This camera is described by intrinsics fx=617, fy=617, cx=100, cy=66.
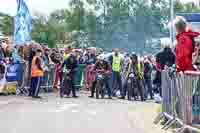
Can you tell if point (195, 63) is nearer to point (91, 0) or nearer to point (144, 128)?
point (144, 128)

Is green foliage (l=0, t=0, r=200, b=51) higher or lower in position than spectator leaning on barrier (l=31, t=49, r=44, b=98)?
higher

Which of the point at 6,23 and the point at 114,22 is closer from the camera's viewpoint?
the point at 114,22

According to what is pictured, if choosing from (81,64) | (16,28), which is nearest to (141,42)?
(81,64)

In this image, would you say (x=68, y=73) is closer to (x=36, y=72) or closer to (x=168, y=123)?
(x=36, y=72)

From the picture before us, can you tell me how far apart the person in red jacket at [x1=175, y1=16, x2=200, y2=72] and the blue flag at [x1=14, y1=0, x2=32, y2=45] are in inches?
503

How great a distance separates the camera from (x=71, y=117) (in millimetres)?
15500

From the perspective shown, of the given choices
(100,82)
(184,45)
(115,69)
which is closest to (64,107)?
(100,82)

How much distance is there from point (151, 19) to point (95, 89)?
40116mm

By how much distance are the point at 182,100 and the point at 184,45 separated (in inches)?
62.4

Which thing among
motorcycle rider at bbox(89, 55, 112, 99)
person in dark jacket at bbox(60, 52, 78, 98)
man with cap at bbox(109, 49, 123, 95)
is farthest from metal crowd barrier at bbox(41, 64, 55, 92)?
man with cap at bbox(109, 49, 123, 95)

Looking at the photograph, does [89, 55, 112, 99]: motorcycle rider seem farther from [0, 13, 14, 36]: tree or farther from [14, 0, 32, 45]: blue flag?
[0, 13, 14, 36]: tree

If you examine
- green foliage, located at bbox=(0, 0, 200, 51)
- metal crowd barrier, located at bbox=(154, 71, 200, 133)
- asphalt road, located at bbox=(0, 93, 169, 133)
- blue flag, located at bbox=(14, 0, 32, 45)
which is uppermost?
green foliage, located at bbox=(0, 0, 200, 51)

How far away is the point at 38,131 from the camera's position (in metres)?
12.4

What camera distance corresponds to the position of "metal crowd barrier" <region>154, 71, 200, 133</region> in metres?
10.6
